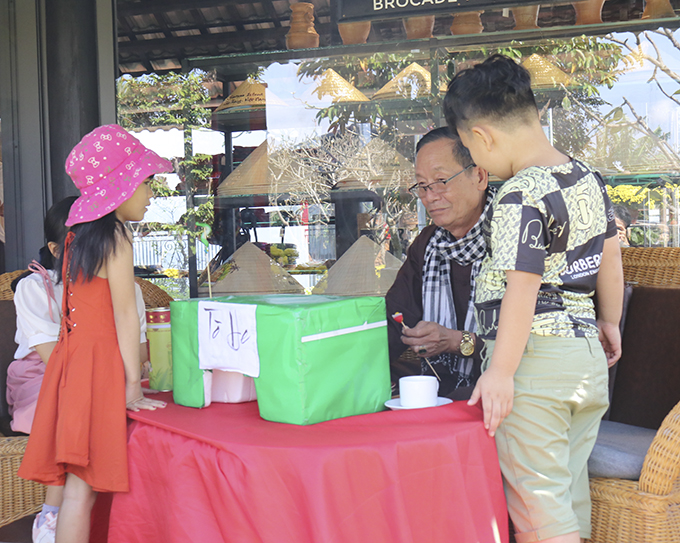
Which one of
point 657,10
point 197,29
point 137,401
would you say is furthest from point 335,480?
point 197,29

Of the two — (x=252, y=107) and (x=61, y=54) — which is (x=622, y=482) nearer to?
(x=252, y=107)

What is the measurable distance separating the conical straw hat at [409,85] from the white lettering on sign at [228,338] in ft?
7.81

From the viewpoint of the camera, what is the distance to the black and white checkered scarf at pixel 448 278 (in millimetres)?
2070

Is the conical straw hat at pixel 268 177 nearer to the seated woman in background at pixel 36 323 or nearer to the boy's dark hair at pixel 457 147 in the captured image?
the seated woman in background at pixel 36 323

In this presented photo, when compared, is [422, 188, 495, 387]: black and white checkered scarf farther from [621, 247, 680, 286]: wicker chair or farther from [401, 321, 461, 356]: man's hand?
[621, 247, 680, 286]: wicker chair

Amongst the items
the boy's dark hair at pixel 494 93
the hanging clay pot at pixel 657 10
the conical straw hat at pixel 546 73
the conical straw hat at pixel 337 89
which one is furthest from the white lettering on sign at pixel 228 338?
the hanging clay pot at pixel 657 10

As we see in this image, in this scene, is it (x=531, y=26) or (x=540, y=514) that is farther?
(x=531, y=26)

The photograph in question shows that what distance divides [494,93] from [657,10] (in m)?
2.49

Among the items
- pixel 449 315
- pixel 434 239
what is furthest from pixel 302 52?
pixel 449 315

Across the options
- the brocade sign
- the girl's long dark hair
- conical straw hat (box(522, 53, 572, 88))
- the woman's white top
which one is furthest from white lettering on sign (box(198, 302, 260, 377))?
conical straw hat (box(522, 53, 572, 88))

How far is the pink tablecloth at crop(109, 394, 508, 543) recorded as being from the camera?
116 cm

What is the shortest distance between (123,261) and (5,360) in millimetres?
1148

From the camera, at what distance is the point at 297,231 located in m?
3.71

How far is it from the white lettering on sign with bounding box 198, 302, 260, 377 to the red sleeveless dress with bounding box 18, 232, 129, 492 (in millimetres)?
304
